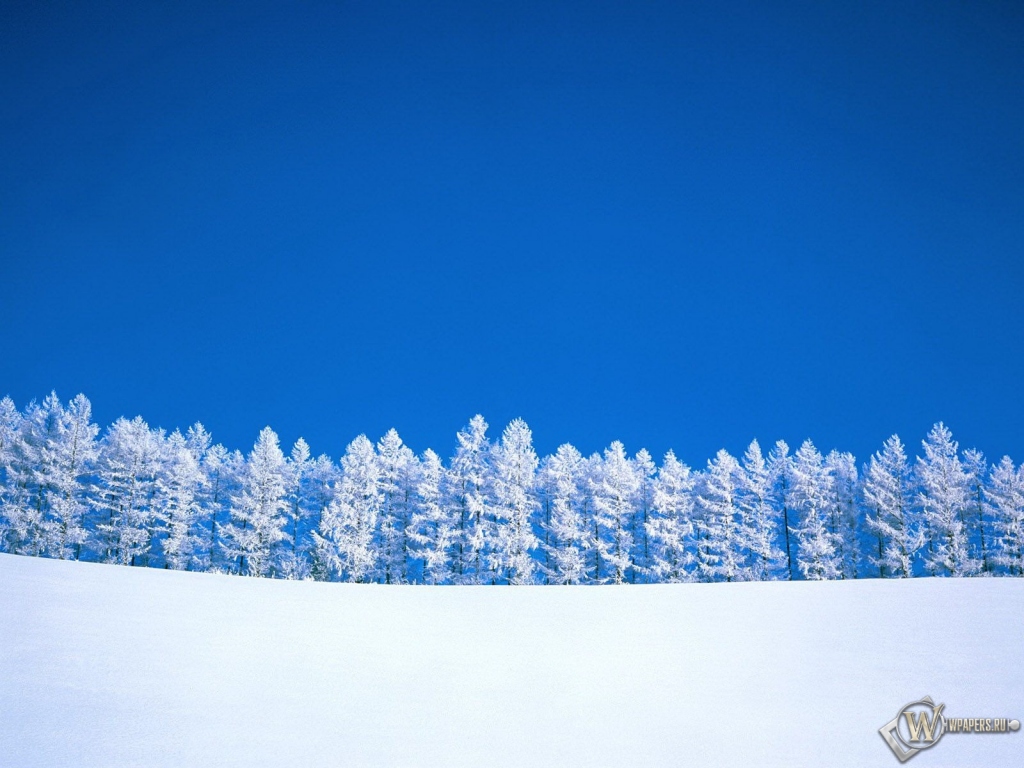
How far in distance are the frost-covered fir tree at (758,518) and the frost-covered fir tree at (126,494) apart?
3447 centimetres

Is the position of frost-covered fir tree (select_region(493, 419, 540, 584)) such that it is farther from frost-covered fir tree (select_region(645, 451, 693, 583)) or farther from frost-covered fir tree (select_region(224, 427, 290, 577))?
frost-covered fir tree (select_region(224, 427, 290, 577))

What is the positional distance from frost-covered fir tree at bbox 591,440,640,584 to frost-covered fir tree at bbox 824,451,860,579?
12.3m

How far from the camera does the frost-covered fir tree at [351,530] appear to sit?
39.4 metres

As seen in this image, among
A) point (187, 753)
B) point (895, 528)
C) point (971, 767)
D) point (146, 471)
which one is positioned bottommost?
point (971, 767)

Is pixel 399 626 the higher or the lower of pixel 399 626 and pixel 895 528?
the lower

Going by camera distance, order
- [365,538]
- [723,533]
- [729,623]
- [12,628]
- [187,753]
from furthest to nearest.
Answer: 1. [723,533]
2. [365,538]
3. [729,623]
4. [12,628]
5. [187,753]

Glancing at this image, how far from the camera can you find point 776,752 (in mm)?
9234

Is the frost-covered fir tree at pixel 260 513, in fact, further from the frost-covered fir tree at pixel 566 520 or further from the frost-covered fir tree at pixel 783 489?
the frost-covered fir tree at pixel 783 489

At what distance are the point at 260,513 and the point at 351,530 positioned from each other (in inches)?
209

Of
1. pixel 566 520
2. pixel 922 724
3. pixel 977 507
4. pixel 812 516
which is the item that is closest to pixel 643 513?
pixel 566 520

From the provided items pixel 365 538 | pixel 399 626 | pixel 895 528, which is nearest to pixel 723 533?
pixel 895 528

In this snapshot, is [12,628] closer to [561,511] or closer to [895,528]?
[561,511]

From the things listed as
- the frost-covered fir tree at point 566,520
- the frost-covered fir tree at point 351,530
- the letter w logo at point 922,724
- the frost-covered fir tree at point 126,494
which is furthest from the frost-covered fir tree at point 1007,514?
the frost-covered fir tree at point 126,494

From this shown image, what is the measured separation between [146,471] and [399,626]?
1314 inches
